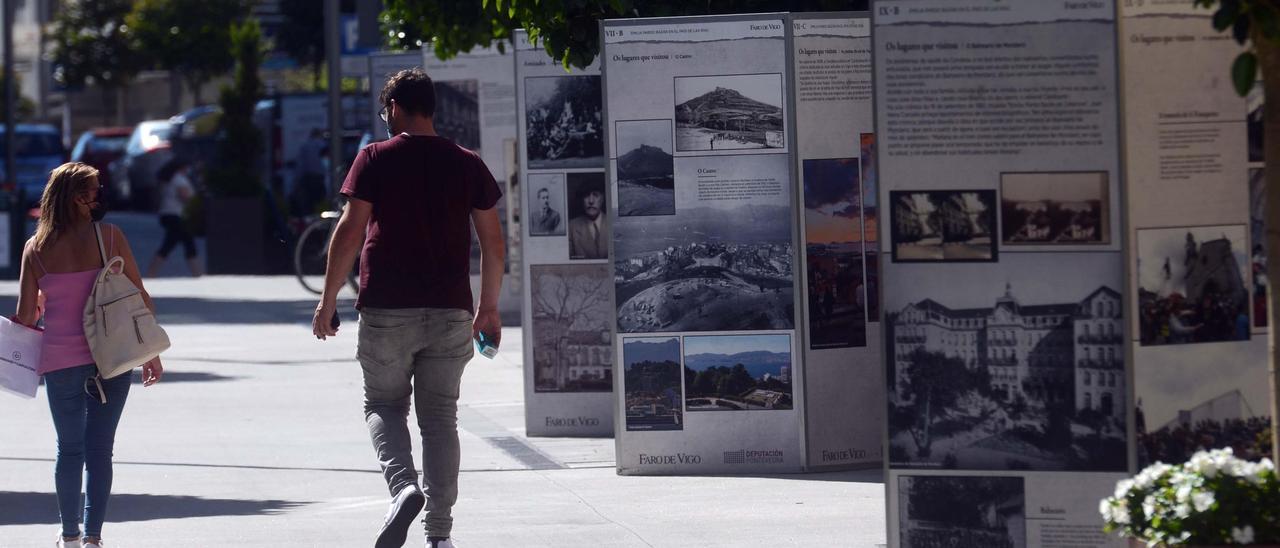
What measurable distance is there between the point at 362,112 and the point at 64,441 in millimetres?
20723

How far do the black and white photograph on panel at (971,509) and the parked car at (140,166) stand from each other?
110ft

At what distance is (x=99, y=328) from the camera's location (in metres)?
6.70

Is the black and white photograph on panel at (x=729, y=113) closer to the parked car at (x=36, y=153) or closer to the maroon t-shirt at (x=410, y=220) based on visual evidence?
the maroon t-shirt at (x=410, y=220)

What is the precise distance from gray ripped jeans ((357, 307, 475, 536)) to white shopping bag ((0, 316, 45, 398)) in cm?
122

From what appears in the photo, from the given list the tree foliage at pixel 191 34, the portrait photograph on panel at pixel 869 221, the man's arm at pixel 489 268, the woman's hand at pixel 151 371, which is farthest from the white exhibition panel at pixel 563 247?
the tree foliage at pixel 191 34

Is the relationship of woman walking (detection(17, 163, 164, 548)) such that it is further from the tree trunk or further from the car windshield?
the car windshield

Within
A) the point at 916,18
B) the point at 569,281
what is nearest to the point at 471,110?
the point at 569,281

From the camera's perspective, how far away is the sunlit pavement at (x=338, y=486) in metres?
7.38

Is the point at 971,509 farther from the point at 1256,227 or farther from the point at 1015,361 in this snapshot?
the point at 1256,227

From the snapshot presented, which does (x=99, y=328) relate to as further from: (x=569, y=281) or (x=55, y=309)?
(x=569, y=281)

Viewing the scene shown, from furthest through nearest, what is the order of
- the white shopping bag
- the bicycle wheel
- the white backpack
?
the bicycle wheel
the white shopping bag
the white backpack

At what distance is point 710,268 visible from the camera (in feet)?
28.0

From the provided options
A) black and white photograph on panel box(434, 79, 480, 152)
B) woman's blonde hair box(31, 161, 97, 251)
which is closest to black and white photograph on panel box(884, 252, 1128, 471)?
woman's blonde hair box(31, 161, 97, 251)

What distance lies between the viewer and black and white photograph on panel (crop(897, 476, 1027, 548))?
5.43 meters
